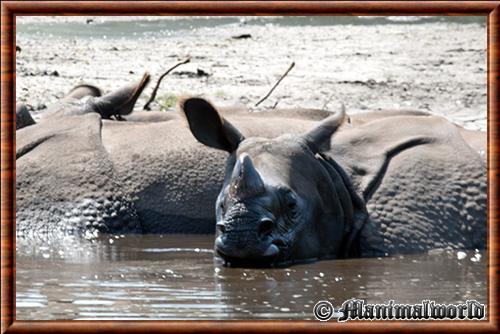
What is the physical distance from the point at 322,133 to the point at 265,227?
1074mm

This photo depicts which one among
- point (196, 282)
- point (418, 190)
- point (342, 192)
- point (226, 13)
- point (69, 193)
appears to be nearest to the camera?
point (226, 13)

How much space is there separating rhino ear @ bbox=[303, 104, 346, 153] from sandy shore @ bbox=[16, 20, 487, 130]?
17.5 feet

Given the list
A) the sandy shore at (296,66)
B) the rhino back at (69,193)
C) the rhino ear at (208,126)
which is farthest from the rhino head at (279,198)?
the sandy shore at (296,66)

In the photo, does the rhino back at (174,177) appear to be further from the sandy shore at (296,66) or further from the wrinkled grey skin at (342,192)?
the sandy shore at (296,66)

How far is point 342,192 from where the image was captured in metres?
9.82

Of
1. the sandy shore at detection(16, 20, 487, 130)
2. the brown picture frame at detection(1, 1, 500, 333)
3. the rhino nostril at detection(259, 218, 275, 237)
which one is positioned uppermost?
the brown picture frame at detection(1, 1, 500, 333)

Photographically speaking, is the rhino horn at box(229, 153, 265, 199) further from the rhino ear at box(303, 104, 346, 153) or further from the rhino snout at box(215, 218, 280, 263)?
the rhino ear at box(303, 104, 346, 153)

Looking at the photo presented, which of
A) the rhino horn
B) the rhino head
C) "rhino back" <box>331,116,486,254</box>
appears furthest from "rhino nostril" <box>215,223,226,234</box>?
"rhino back" <box>331,116,486,254</box>

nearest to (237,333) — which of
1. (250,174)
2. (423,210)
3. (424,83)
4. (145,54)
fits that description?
(250,174)

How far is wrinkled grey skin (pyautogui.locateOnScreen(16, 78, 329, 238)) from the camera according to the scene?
10.6 m

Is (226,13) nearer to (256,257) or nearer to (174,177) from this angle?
(256,257)

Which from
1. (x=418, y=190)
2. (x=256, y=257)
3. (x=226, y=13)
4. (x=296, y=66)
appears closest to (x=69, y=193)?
(x=256, y=257)

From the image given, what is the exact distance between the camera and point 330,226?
9.69 m

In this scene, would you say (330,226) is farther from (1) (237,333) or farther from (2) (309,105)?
(2) (309,105)
